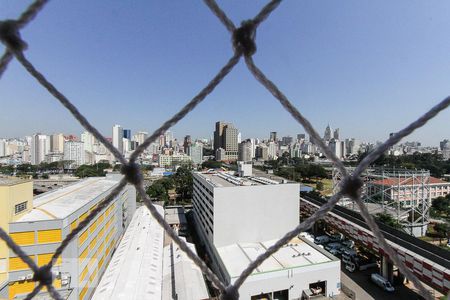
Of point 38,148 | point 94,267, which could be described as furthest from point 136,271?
point 38,148

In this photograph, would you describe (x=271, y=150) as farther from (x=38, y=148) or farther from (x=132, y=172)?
(x=132, y=172)

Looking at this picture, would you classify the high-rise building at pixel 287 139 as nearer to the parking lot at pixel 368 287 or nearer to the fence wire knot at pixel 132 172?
the parking lot at pixel 368 287

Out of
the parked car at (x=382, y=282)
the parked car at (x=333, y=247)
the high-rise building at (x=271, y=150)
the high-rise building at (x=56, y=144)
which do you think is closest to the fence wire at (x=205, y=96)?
the parked car at (x=382, y=282)

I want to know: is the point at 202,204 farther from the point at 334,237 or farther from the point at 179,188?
the point at 179,188

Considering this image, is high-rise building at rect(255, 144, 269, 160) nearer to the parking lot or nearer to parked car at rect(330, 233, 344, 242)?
parked car at rect(330, 233, 344, 242)

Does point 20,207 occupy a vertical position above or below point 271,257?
above

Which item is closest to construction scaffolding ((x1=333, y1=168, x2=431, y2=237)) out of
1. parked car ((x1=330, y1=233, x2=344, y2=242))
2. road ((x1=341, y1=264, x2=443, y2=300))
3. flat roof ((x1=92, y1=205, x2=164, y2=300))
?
parked car ((x1=330, y1=233, x2=344, y2=242))
